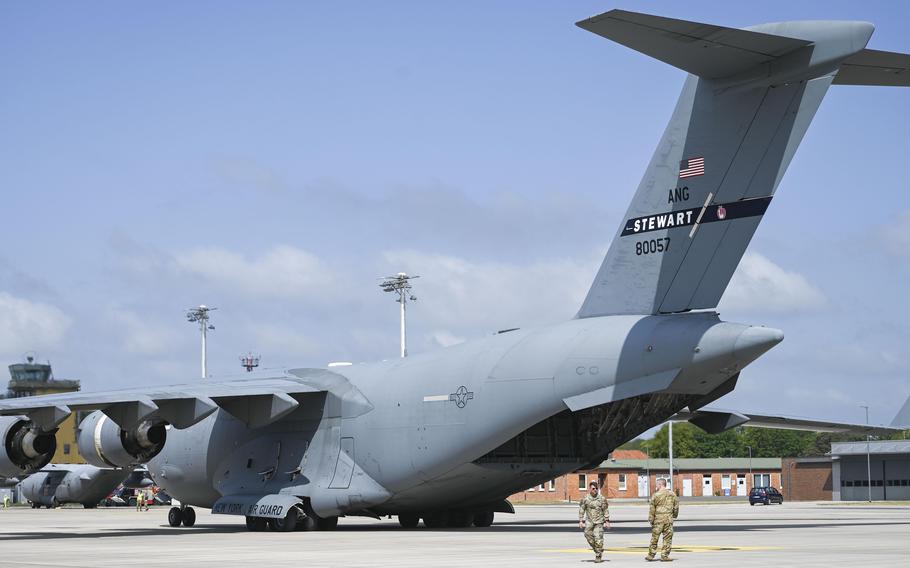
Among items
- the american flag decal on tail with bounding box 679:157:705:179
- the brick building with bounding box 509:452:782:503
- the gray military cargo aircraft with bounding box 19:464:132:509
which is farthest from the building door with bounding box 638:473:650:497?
the american flag decal on tail with bounding box 679:157:705:179

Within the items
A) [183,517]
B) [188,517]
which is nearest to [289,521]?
[188,517]

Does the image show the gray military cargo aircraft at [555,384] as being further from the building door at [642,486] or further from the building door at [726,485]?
the building door at [726,485]

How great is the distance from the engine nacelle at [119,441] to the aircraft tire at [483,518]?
22.4 feet

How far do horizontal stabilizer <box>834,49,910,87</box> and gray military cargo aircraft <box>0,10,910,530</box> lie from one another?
0.10ft

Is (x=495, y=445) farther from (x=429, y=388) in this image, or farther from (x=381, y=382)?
(x=381, y=382)

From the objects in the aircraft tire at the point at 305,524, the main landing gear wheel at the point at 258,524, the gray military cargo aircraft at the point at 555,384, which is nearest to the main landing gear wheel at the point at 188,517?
the gray military cargo aircraft at the point at 555,384

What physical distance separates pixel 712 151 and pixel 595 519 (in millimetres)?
6559

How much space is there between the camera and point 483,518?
86.3 feet

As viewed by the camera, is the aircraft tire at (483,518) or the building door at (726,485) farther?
the building door at (726,485)

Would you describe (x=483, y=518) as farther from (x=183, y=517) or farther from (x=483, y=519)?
(x=183, y=517)

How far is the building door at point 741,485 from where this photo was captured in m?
85.1

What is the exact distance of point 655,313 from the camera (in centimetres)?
1986

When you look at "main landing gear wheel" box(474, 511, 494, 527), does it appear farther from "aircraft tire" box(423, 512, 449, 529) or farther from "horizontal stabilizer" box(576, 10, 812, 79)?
"horizontal stabilizer" box(576, 10, 812, 79)

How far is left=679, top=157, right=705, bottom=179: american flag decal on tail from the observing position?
19.4 metres
